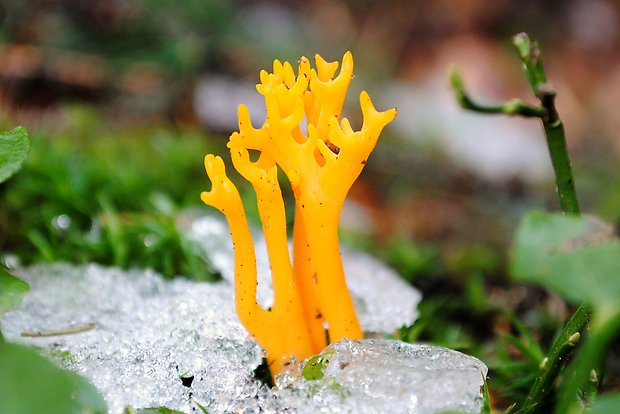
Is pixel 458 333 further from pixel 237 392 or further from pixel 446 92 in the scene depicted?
pixel 446 92

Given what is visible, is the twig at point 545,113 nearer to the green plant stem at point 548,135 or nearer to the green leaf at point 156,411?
the green plant stem at point 548,135

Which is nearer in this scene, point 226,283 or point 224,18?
point 226,283

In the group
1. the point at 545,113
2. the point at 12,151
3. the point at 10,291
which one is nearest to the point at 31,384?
the point at 10,291

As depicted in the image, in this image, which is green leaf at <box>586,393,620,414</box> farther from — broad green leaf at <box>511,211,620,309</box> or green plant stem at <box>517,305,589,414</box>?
green plant stem at <box>517,305,589,414</box>

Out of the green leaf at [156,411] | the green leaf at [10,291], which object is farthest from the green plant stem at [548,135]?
the green leaf at [10,291]

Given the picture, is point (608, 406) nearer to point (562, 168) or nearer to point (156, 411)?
point (562, 168)

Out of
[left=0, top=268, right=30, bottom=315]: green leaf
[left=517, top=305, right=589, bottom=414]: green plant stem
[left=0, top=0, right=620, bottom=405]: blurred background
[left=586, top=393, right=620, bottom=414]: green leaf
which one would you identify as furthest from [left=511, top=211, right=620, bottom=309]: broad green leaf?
[left=0, top=268, right=30, bottom=315]: green leaf

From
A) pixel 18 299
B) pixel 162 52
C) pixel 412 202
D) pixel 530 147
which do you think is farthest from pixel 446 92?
pixel 18 299
